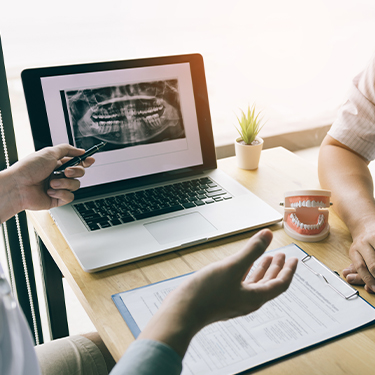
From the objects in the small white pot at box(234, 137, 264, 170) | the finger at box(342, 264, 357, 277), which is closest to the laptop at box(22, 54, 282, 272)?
the small white pot at box(234, 137, 264, 170)

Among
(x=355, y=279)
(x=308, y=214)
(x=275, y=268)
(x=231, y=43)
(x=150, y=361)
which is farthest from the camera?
(x=231, y=43)

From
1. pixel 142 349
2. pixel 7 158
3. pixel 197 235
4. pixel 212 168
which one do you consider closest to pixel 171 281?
pixel 197 235

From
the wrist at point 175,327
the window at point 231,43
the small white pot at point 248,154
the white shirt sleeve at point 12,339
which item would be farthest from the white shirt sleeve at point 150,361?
Answer: the window at point 231,43

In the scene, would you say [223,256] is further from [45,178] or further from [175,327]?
[45,178]

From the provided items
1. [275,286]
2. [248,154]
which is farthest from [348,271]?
[248,154]

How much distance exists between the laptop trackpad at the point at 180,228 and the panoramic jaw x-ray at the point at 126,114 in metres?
0.26

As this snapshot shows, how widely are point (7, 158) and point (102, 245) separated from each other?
538 mm

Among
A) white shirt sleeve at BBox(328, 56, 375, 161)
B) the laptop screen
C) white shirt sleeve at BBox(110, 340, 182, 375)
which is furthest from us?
white shirt sleeve at BBox(328, 56, 375, 161)

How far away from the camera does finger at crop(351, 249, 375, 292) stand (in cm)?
72

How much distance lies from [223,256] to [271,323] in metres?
0.20

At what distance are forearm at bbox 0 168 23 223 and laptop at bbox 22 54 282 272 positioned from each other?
0.09 meters

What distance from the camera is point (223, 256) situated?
81cm

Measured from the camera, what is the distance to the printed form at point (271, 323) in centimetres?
58

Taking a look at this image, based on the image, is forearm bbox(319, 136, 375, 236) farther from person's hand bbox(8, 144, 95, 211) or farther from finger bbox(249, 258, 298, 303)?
person's hand bbox(8, 144, 95, 211)
